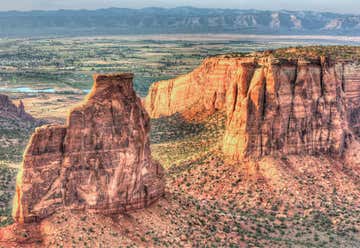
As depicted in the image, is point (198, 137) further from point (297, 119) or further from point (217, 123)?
point (297, 119)

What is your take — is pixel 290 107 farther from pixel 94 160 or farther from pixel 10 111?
pixel 10 111

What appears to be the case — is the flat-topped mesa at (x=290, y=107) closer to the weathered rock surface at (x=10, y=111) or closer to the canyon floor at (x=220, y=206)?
the canyon floor at (x=220, y=206)

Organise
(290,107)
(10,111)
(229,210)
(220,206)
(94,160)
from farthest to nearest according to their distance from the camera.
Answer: (10,111) < (290,107) < (220,206) < (229,210) < (94,160)

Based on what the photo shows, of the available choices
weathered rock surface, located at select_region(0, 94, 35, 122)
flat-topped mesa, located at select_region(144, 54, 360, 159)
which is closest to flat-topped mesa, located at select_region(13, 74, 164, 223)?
flat-topped mesa, located at select_region(144, 54, 360, 159)

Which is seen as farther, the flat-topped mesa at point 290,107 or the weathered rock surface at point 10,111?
the weathered rock surface at point 10,111

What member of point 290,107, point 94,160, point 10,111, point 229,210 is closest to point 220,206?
point 229,210

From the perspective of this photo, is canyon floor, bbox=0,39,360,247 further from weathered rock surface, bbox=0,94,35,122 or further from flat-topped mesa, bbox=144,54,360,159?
weathered rock surface, bbox=0,94,35,122

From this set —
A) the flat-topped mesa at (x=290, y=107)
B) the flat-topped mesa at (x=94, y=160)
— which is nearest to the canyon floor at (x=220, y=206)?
the flat-topped mesa at (x=94, y=160)
